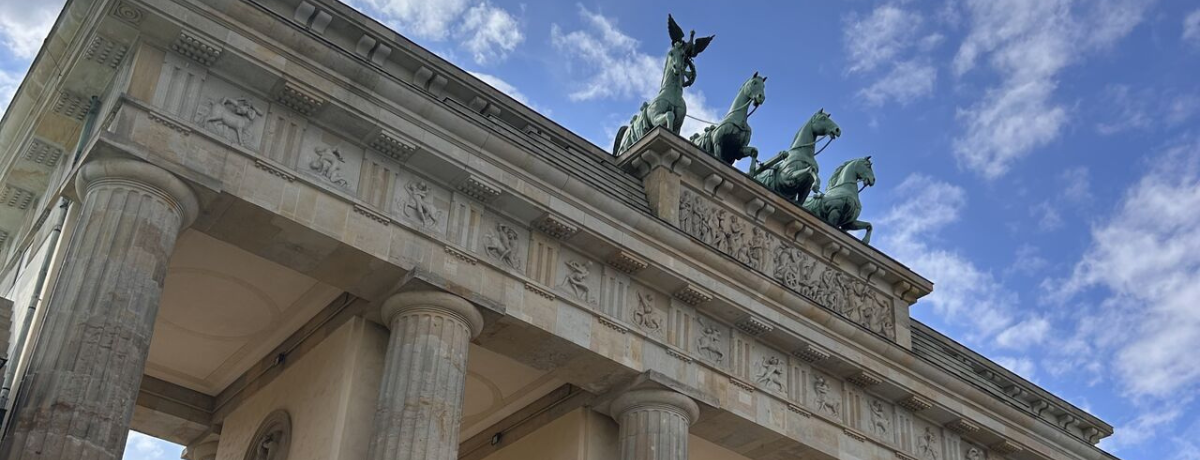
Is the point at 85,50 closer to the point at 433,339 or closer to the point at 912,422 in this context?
the point at 433,339

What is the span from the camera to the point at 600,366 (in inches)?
904

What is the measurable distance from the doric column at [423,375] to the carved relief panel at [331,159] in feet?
6.62

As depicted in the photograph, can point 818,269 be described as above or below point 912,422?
above

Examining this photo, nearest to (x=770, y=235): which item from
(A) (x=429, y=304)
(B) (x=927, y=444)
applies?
Answer: (B) (x=927, y=444)

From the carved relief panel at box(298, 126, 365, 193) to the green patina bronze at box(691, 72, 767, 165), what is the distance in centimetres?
993

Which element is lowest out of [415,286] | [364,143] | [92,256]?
[92,256]

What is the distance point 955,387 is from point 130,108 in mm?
17985

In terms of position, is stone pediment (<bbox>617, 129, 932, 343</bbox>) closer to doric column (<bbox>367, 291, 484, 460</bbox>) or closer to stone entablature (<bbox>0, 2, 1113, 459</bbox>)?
stone entablature (<bbox>0, 2, 1113, 459</bbox>)

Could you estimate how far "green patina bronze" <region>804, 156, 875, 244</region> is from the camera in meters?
30.8

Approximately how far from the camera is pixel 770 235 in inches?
1071

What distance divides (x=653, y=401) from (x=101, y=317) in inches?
387

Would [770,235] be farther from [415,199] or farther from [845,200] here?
[415,199]

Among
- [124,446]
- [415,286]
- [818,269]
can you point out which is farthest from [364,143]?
[818,269]

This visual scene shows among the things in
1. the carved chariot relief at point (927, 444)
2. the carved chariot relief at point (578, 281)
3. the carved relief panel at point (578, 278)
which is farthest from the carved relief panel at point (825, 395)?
the carved chariot relief at point (578, 281)
